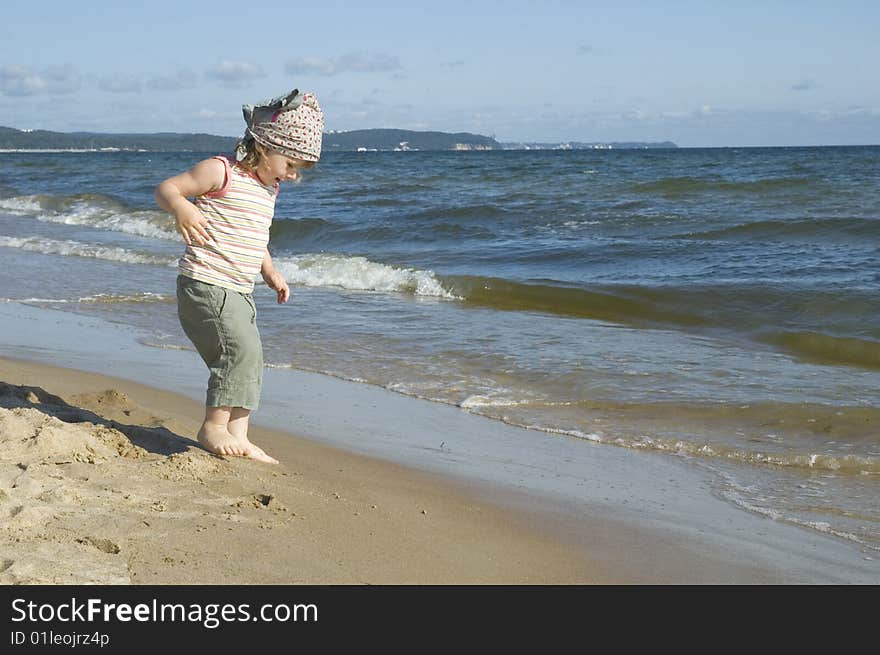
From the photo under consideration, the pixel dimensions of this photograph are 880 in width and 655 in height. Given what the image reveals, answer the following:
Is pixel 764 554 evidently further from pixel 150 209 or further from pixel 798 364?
pixel 150 209

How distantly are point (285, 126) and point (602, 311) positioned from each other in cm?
615

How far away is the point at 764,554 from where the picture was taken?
11.6ft

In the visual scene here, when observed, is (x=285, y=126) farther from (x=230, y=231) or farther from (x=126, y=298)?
(x=126, y=298)

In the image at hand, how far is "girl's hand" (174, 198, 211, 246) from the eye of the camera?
3820mm

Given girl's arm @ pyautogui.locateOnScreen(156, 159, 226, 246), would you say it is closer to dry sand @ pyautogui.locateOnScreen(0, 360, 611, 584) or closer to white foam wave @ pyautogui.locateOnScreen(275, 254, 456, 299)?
dry sand @ pyautogui.locateOnScreen(0, 360, 611, 584)

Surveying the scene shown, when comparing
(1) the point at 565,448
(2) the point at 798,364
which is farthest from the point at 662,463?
(2) the point at 798,364

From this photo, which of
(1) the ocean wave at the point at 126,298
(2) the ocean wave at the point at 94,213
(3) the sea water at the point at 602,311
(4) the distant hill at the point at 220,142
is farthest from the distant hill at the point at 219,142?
(1) the ocean wave at the point at 126,298

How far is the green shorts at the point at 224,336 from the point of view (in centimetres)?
405

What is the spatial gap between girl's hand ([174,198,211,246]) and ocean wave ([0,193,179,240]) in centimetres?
1322

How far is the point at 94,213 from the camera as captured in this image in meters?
20.9

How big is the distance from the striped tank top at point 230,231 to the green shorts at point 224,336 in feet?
0.17

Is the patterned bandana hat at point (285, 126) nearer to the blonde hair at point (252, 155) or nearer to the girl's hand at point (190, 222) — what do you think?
the blonde hair at point (252, 155)

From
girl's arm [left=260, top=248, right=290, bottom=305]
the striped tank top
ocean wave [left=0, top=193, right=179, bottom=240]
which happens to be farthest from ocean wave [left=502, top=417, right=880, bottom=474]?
ocean wave [left=0, top=193, right=179, bottom=240]

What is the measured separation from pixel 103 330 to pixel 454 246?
790cm
